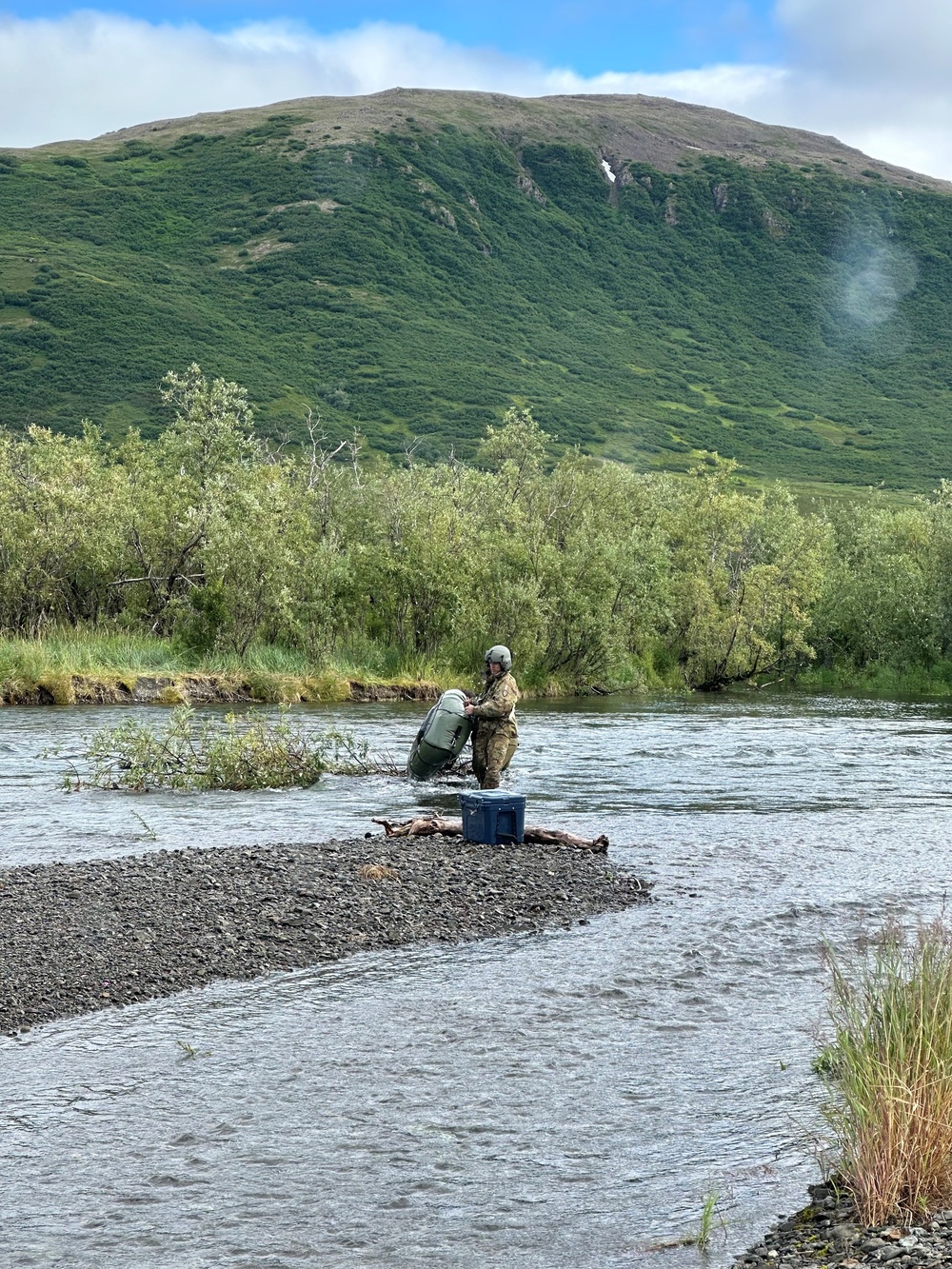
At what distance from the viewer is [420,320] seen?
15362 centimetres

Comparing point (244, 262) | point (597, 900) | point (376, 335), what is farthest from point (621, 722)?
point (244, 262)

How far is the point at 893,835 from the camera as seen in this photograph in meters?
17.5

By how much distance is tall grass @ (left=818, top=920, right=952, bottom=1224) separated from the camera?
6199 mm

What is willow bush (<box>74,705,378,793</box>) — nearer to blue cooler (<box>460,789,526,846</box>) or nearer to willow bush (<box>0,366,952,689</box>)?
blue cooler (<box>460,789,526,846</box>)

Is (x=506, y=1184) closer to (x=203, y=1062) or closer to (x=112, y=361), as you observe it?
(x=203, y=1062)

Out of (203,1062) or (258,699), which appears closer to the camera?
(203,1062)

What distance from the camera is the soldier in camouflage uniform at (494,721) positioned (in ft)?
60.3

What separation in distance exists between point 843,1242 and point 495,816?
31.0ft

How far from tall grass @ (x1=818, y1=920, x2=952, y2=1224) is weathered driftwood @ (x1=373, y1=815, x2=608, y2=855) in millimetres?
8443

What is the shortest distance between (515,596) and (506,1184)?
109ft

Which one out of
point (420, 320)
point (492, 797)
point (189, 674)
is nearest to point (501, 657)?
point (492, 797)

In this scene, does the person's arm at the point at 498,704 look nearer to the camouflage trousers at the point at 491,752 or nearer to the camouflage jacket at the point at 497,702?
the camouflage jacket at the point at 497,702

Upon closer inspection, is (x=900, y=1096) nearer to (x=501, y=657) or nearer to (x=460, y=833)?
(x=460, y=833)

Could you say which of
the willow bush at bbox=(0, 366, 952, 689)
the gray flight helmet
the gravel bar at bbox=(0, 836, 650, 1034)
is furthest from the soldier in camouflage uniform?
the willow bush at bbox=(0, 366, 952, 689)
